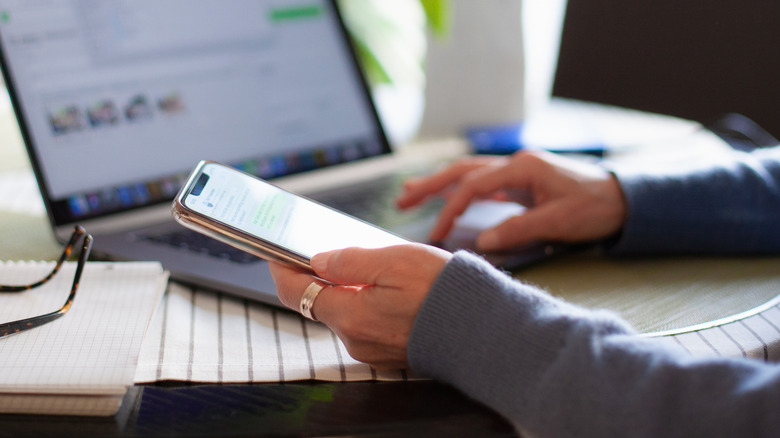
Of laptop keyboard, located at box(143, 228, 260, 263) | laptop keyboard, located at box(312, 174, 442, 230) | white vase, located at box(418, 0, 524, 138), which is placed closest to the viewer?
laptop keyboard, located at box(143, 228, 260, 263)

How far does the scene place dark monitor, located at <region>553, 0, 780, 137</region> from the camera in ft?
2.57

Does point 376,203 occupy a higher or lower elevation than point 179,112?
lower

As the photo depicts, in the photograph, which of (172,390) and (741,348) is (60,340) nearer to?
(172,390)

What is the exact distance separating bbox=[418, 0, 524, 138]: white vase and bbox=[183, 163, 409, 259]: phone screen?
569 mm

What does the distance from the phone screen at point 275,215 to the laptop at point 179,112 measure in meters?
0.06

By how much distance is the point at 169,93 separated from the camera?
2.11 ft

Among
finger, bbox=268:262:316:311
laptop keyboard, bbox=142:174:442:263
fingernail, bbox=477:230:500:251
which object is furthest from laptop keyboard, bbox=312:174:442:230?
finger, bbox=268:262:316:311

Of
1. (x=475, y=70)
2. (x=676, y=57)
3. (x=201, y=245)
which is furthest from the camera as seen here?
(x=475, y=70)

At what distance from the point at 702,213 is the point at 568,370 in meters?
0.31

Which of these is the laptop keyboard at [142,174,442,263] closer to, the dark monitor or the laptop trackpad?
the laptop trackpad

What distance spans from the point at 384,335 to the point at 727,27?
66 cm

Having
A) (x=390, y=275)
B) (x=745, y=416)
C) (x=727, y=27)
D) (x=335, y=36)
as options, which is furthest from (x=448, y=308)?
(x=727, y=27)

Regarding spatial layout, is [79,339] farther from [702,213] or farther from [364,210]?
[702,213]

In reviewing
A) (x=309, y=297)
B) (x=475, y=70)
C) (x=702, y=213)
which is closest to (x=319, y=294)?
(x=309, y=297)
